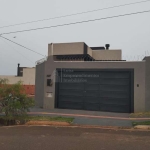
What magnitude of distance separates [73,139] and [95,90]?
22.9 feet

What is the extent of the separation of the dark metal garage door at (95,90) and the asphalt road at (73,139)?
5.01m

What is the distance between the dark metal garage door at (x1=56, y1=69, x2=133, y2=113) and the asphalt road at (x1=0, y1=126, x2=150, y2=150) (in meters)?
5.01

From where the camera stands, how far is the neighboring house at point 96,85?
1251 centimetres

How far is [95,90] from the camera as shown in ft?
44.0

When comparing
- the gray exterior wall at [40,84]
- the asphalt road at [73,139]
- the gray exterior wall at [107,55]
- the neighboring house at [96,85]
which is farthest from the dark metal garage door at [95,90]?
the gray exterior wall at [107,55]

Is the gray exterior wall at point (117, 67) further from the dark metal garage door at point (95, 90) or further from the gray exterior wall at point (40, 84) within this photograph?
the gray exterior wall at point (40, 84)

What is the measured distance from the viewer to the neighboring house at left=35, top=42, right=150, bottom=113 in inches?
492

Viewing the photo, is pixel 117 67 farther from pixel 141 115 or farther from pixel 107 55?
pixel 107 55

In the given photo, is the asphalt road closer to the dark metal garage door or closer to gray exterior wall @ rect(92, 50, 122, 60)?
the dark metal garage door

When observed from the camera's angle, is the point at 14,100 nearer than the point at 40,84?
Yes

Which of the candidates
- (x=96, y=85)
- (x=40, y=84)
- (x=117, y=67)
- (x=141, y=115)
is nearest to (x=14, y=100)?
(x=40, y=84)

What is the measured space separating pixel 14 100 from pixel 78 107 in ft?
17.2

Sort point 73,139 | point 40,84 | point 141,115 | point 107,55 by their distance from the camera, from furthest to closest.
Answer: point 107,55
point 40,84
point 141,115
point 73,139

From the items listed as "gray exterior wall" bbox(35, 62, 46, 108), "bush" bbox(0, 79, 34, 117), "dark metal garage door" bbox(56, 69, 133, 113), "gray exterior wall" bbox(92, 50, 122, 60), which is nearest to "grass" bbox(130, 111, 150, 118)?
"dark metal garage door" bbox(56, 69, 133, 113)
